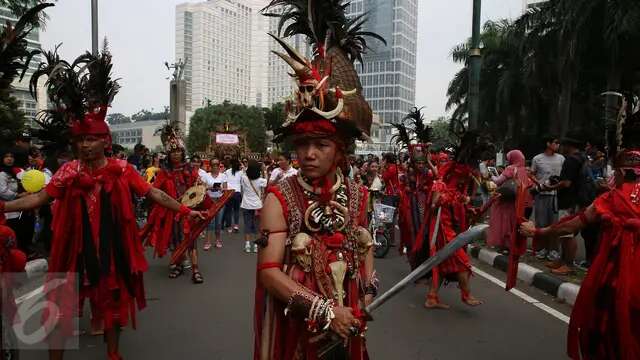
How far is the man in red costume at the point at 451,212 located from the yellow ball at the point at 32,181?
4332 mm

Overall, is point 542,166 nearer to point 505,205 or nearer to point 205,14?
point 505,205

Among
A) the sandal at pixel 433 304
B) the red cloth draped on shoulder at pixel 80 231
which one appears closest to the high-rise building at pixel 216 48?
the sandal at pixel 433 304

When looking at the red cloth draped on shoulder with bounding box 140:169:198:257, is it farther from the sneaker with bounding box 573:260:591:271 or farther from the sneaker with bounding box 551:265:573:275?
the sneaker with bounding box 573:260:591:271

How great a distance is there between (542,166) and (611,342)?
6.11 meters

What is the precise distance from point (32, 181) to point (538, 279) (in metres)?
6.65

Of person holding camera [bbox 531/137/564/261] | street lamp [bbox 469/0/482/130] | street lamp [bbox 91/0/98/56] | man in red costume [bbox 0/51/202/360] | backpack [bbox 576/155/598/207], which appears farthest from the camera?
street lamp [bbox 91/0/98/56]

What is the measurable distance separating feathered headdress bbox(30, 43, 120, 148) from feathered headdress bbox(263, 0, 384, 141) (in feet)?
5.56

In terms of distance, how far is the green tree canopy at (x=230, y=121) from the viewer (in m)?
65.1

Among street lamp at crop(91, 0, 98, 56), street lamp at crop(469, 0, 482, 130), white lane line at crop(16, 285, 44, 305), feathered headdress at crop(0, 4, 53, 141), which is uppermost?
street lamp at crop(91, 0, 98, 56)

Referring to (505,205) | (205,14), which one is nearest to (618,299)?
(505,205)

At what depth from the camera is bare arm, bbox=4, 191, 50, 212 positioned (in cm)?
346

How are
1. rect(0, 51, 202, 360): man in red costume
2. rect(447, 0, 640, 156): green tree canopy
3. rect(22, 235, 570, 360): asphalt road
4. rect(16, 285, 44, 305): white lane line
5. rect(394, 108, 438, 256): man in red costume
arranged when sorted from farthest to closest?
rect(447, 0, 640, 156): green tree canopy < rect(394, 108, 438, 256): man in red costume < rect(16, 285, 44, 305): white lane line < rect(22, 235, 570, 360): asphalt road < rect(0, 51, 202, 360): man in red costume

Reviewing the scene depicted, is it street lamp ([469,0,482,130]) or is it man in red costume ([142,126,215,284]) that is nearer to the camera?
man in red costume ([142,126,215,284])

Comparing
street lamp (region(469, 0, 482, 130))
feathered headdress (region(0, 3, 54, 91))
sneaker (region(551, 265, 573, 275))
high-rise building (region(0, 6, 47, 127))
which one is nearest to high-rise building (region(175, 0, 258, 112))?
high-rise building (region(0, 6, 47, 127))
